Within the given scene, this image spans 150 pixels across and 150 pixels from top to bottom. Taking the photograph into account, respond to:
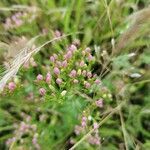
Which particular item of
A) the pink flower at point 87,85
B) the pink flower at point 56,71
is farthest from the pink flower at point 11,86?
the pink flower at point 87,85

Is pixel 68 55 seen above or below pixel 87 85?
above

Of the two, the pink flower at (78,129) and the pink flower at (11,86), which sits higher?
the pink flower at (11,86)

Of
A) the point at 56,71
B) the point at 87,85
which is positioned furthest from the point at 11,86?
the point at 87,85

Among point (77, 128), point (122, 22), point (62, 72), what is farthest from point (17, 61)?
point (122, 22)

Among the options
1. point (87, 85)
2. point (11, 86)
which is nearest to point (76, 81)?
point (87, 85)

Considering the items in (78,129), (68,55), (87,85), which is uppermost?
(68,55)

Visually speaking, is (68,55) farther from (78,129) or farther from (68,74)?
(78,129)

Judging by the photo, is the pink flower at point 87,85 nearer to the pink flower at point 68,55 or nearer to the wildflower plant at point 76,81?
the wildflower plant at point 76,81

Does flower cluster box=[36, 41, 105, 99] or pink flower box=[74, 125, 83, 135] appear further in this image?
pink flower box=[74, 125, 83, 135]

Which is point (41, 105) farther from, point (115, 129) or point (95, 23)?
point (95, 23)

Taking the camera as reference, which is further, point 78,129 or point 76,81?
point 78,129

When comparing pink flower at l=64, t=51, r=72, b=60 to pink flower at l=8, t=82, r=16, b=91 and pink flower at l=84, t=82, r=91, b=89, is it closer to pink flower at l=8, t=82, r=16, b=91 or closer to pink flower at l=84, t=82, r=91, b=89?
pink flower at l=84, t=82, r=91, b=89

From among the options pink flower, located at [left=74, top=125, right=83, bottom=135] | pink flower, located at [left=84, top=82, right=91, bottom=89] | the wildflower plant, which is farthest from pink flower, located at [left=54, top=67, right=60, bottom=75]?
pink flower, located at [left=74, top=125, right=83, bottom=135]
